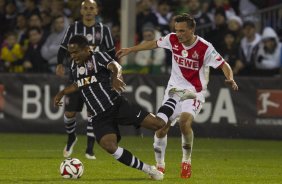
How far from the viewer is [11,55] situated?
20.5m

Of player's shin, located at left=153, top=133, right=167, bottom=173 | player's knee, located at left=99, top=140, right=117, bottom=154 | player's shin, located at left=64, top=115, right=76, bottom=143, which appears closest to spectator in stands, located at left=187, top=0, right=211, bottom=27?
player's shin, located at left=64, top=115, right=76, bottom=143

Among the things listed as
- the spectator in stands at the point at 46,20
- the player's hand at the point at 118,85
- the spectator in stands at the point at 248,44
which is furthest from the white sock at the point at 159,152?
the spectator in stands at the point at 46,20

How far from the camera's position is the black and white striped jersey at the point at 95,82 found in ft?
37.7

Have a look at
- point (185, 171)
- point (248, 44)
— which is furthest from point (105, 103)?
point (248, 44)

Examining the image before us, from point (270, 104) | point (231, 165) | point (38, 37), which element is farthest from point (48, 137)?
point (231, 165)

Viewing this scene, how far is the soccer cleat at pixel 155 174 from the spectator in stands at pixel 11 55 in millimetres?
9081

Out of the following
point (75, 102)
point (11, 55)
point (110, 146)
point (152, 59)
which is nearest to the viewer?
point (110, 146)

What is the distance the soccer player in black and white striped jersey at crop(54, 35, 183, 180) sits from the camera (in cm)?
1113

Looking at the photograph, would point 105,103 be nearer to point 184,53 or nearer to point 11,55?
point 184,53

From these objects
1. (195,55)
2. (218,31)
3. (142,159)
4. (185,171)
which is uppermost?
(218,31)

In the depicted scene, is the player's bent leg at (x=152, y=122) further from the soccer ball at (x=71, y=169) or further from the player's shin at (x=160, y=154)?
the soccer ball at (x=71, y=169)

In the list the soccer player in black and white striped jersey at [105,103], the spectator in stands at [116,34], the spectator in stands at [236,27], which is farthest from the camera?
the spectator in stands at [116,34]

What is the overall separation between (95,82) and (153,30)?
764cm

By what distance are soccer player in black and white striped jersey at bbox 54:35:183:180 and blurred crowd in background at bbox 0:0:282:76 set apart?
7344mm
